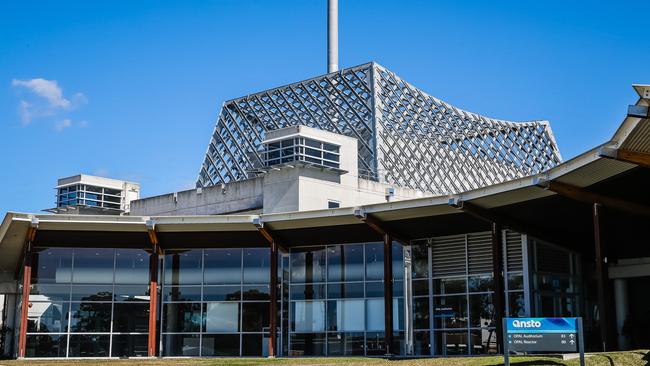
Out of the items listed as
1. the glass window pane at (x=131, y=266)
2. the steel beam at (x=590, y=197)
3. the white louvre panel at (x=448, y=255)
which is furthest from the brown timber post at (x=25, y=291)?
the steel beam at (x=590, y=197)

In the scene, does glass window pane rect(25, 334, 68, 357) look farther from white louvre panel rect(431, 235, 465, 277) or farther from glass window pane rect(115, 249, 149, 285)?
white louvre panel rect(431, 235, 465, 277)

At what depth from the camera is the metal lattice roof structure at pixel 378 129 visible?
6228 centimetres

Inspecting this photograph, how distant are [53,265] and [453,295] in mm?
16003

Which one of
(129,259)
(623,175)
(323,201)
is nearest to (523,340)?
(623,175)

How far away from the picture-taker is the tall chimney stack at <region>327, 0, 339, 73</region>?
252ft

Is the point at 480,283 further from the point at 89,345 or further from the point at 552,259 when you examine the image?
the point at 89,345

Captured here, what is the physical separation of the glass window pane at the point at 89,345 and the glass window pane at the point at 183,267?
348cm

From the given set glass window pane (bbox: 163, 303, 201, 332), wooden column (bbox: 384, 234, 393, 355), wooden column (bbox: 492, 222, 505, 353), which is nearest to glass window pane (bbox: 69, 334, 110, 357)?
glass window pane (bbox: 163, 303, 201, 332)

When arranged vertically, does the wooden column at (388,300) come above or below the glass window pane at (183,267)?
below

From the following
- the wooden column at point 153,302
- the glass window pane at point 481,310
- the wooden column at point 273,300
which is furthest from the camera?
the wooden column at point 153,302

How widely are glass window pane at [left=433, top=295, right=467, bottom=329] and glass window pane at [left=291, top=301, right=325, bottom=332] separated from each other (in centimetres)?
486

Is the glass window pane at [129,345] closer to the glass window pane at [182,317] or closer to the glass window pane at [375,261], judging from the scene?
the glass window pane at [182,317]

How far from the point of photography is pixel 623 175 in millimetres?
23203

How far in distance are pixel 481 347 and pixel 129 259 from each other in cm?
1450
